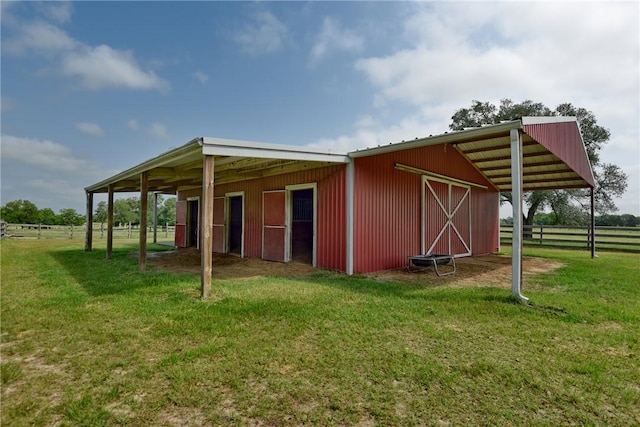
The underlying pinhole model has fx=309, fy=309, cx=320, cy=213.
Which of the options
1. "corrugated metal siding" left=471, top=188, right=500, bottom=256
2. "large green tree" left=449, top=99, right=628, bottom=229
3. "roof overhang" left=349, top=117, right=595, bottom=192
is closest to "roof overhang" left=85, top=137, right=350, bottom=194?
"roof overhang" left=349, top=117, right=595, bottom=192

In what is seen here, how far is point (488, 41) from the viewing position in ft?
21.7

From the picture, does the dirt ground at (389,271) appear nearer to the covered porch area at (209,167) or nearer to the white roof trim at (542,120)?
the covered porch area at (209,167)

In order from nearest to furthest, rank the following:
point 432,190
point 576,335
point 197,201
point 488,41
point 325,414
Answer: point 325,414 → point 576,335 → point 488,41 → point 432,190 → point 197,201

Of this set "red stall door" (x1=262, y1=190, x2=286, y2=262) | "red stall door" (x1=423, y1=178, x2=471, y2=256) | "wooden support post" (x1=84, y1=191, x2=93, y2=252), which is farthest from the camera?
"wooden support post" (x1=84, y1=191, x2=93, y2=252)

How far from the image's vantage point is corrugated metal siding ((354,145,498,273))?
6.48 metres

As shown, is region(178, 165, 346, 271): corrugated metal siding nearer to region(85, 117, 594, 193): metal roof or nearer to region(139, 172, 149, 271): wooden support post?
region(85, 117, 594, 193): metal roof

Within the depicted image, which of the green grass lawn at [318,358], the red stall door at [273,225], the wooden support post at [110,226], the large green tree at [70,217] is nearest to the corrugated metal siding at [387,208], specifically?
the green grass lawn at [318,358]

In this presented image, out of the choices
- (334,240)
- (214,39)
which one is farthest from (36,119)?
(334,240)

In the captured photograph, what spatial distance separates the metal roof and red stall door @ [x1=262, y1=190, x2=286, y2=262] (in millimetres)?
656

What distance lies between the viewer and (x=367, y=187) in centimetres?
661

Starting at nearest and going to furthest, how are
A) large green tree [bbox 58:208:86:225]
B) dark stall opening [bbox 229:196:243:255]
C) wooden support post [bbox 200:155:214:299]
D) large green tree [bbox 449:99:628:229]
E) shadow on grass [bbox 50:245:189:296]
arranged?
wooden support post [bbox 200:155:214:299]
shadow on grass [bbox 50:245:189:296]
dark stall opening [bbox 229:196:243:255]
large green tree [bbox 449:99:628:229]
large green tree [bbox 58:208:86:225]

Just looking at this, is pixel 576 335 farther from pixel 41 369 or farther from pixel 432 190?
pixel 432 190

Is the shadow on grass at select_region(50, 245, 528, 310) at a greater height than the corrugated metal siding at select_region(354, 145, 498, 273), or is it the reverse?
the corrugated metal siding at select_region(354, 145, 498, 273)

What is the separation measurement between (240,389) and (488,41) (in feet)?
25.7
